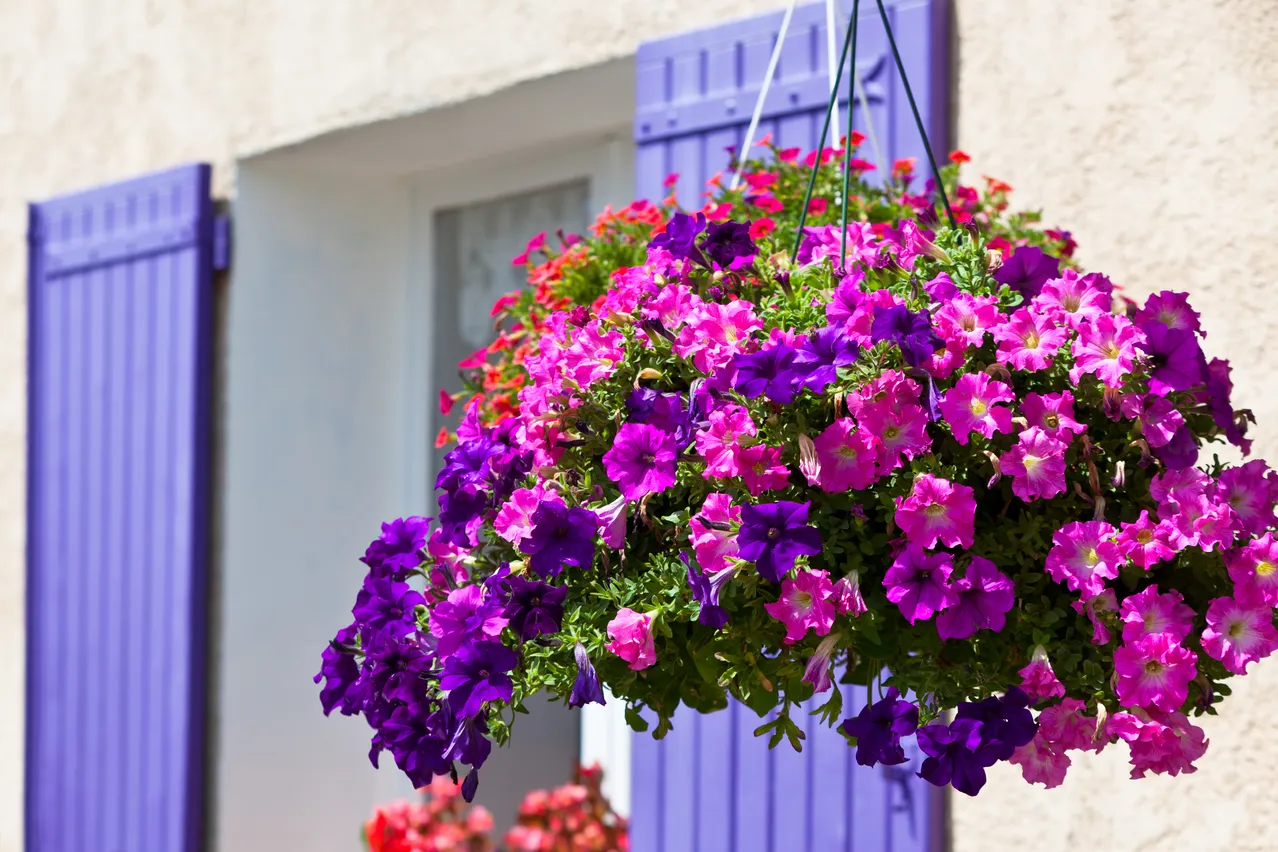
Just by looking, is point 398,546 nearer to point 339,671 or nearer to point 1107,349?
point 339,671

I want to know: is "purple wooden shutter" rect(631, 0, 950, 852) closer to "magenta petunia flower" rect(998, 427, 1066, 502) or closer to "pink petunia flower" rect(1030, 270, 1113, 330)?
"pink petunia flower" rect(1030, 270, 1113, 330)

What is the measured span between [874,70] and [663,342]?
4.90ft

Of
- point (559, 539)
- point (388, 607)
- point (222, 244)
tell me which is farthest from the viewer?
point (222, 244)

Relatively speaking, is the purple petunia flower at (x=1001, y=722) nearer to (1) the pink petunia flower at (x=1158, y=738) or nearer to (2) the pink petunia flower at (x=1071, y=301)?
(1) the pink petunia flower at (x=1158, y=738)

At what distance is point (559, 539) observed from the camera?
1297 mm

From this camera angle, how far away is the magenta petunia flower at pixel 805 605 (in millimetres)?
1215

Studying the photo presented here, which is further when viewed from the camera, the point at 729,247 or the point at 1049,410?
the point at 729,247

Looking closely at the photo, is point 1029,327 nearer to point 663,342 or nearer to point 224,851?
point 663,342

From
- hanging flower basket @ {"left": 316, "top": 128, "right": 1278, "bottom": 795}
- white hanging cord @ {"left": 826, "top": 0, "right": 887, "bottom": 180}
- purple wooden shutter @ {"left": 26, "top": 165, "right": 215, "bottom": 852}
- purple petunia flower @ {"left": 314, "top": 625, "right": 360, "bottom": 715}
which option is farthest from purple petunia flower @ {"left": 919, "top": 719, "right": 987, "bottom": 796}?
purple wooden shutter @ {"left": 26, "top": 165, "right": 215, "bottom": 852}

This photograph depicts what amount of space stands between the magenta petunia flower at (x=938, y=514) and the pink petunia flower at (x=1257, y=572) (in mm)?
235

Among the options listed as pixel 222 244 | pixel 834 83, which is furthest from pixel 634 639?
pixel 222 244

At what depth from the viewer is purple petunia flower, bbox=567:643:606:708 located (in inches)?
50.1

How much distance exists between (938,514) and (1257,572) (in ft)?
0.91

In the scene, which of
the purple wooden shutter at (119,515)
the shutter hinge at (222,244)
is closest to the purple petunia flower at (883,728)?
the purple wooden shutter at (119,515)
